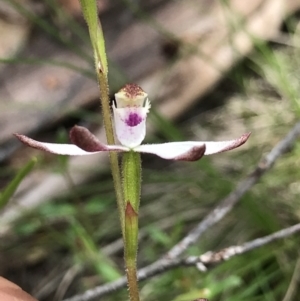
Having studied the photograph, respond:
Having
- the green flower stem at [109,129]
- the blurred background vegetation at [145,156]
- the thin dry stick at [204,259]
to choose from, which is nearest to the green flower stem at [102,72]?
the green flower stem at [109,129]

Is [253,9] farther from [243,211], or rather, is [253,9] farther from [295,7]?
[243,211]

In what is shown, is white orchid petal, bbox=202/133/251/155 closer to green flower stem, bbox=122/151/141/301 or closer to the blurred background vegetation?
green flower stem, bbox=122/151/141/301

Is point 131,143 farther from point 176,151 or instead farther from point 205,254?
point 205,254

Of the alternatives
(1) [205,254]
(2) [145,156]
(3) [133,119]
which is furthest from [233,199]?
(2) [145,156]

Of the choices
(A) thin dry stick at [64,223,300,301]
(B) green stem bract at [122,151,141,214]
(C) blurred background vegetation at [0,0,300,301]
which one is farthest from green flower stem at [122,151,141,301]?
(C) blurred background vegetation at [0,0,300,301]

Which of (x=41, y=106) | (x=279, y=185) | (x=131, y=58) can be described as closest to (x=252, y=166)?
(x=279, y=185)

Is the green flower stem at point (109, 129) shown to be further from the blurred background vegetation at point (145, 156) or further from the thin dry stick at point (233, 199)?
the blurred background vegetation at point (145, 156)
